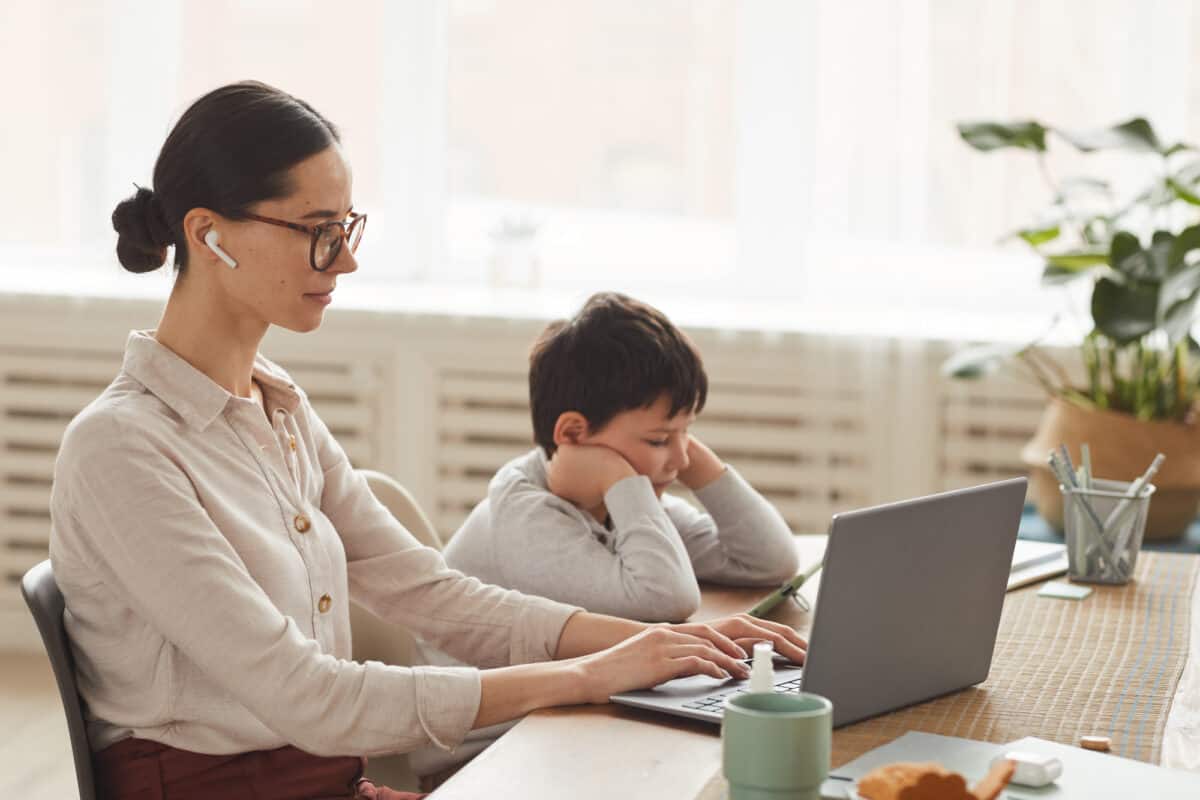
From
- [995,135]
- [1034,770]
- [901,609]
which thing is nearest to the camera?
[1034,770]

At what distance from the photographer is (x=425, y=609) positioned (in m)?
1.66

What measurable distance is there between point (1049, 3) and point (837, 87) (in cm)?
55

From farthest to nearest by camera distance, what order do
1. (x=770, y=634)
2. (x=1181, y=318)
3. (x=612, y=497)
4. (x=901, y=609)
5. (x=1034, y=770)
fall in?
1. (x=1181, y=318)
2. (x=612, y=497)
3. (x=770, y=634)
4. (x=901, y=609)
5. (x=1034, y=770)

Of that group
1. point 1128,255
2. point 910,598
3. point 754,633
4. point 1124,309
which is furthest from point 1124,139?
point 910,598

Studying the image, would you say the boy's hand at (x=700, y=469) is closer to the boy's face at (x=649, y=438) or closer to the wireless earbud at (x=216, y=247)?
the boy's face at (x=649, y=438)

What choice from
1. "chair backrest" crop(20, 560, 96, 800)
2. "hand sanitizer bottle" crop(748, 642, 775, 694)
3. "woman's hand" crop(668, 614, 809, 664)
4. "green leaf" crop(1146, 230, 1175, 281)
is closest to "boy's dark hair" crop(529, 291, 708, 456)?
"woman's hand" crop(668, 614, 809, 664)

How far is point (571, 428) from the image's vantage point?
1822 mm

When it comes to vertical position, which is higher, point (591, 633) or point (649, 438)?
point (649, 438)

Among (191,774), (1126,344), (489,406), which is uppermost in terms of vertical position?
(1126,344)

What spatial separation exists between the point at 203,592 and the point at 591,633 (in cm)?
42

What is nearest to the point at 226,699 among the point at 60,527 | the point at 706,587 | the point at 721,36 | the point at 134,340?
the point at 60,527

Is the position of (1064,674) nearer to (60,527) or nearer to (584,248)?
(60,527)

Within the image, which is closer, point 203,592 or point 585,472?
point 203,592

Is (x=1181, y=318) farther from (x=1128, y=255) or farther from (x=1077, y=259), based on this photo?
(x=1077, y=259)
